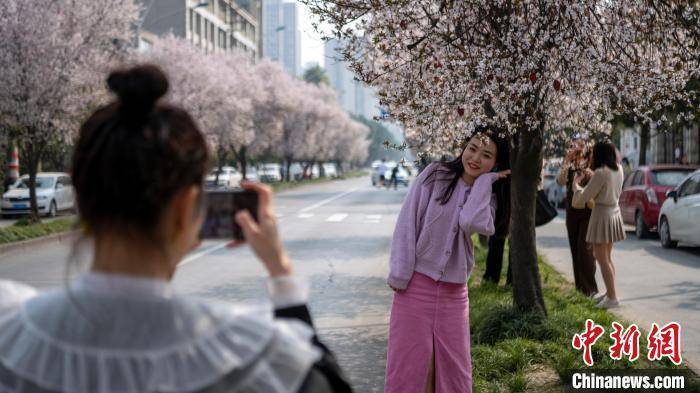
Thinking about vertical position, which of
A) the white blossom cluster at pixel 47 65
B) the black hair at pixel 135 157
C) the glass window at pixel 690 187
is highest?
the white blossom cluster at pixel 47 65

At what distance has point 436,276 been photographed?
14.6ft

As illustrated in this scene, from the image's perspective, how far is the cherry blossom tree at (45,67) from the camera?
21.0 meters

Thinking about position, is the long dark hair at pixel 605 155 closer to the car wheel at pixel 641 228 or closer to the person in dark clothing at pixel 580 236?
the person in dark clothing at pixel 580 236

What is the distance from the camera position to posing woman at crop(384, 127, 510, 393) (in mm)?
4438

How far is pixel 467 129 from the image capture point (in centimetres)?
638

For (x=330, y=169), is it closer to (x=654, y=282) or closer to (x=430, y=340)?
(x=654, y=282)

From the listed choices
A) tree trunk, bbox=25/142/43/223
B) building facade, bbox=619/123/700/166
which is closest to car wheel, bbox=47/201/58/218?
tree trunk, bbox=25/142/43/223

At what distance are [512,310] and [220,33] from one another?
259ft

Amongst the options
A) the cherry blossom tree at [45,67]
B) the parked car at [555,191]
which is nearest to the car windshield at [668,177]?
the parked car at [555,191]

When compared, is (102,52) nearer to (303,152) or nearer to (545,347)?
(545,347)

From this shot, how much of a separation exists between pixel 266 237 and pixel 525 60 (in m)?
4.69

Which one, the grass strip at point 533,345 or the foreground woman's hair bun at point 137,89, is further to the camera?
the grass strip at point 533,345

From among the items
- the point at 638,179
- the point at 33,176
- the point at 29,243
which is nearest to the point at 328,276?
the point at 29,243

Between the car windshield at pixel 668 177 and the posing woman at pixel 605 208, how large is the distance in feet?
30.5
